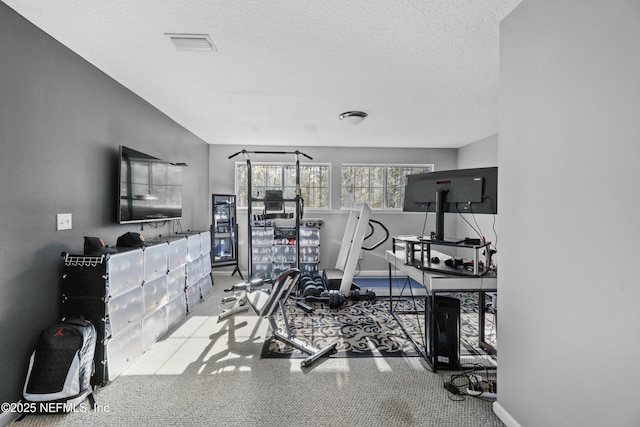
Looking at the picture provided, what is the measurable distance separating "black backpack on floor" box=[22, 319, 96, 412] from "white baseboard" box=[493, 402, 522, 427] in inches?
107

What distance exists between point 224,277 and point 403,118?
13.6 feet

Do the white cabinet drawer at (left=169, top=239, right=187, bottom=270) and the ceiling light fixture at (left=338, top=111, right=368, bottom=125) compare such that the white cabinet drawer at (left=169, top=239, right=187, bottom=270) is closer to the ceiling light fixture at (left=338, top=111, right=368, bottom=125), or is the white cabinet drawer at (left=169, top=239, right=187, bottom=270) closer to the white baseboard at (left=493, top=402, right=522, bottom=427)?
the ceiling light fixture at (left=338, top=111, right=368, bottom=125)

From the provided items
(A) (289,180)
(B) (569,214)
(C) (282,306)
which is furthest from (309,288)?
(B) (569,214)

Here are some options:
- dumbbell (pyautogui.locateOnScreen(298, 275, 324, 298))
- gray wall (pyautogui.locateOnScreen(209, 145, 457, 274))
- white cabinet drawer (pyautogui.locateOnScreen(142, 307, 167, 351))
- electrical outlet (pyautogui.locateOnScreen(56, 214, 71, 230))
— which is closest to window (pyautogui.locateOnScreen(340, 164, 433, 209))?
gray wall (pyautogui.locateOnScreen(209, 145, 457, 274))

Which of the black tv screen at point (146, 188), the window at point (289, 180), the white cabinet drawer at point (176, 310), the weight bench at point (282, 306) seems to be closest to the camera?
the weight bench at point (282, 306)

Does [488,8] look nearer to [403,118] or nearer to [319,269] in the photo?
[403,118]

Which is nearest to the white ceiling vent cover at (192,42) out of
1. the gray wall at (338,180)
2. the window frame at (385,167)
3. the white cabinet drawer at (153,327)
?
the white cabinet drawer at (153,327)

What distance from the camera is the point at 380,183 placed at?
6020 millimetres

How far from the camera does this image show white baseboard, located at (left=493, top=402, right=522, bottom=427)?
1761 mm

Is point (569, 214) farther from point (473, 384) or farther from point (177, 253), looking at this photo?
point (177, 253)

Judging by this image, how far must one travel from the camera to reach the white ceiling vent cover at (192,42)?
2062 millimetres

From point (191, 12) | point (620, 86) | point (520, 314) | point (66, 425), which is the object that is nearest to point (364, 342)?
point (520, 314)

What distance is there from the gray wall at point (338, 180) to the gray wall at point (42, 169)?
283 cm

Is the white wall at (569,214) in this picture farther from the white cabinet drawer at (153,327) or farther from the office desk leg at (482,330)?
the white cabinet drawer at (153,327)
